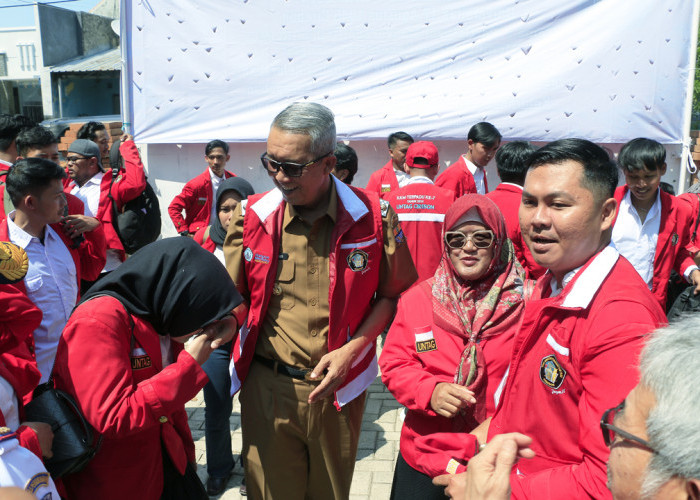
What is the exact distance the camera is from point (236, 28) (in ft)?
23.0

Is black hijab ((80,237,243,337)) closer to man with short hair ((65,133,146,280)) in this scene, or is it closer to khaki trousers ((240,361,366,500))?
khaki trousers ((240,361,366,500))

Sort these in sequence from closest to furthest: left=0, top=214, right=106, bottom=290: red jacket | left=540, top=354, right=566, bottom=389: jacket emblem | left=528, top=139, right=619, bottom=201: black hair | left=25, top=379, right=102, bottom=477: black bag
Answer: left=540, top=354, right=566, bottom=389: jacket emblem < left=528, top=139, right=619, bottom=201: black hair < left=25, top=379, right=102, bottom=477: black bag < left=0, top=214, right=106, bottom=290: red jacket

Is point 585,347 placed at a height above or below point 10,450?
above

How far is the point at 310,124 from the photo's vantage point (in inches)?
96.0

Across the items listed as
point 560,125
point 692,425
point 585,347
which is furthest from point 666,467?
Answer: point 560,125

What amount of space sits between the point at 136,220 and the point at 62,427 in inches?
130

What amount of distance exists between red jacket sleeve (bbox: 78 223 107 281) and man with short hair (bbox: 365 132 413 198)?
308 centimetres

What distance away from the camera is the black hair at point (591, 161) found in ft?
5.84

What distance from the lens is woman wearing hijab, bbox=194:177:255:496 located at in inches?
141

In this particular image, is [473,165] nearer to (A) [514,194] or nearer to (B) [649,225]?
(A) [514,194]

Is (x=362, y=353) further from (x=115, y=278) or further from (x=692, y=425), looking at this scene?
(x=692, y=425)

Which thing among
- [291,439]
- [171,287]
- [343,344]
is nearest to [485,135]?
[343,344]

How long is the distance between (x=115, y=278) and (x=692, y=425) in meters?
1.74

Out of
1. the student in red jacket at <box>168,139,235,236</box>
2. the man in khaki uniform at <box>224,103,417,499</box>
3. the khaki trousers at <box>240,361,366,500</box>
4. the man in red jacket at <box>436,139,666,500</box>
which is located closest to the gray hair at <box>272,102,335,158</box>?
the man in khaki uniform at <box>224,103,417,499</box>
